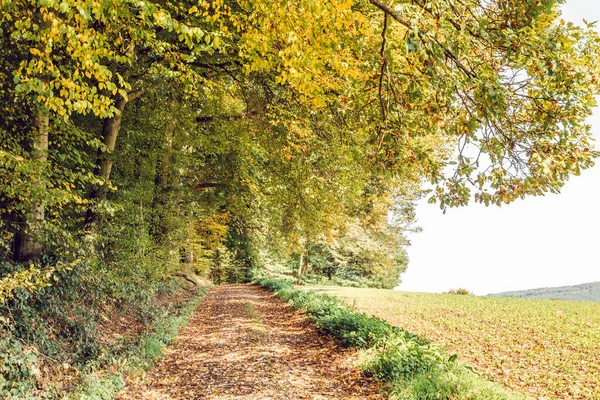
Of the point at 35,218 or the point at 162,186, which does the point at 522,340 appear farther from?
the point at 162,186

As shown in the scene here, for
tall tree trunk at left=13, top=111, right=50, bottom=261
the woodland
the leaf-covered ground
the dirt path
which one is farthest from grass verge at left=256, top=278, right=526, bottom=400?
tall tree trunk at left=13, top=111, right=50, bottom=261

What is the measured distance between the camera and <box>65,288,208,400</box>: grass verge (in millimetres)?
5303

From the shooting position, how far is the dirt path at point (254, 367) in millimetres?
6012

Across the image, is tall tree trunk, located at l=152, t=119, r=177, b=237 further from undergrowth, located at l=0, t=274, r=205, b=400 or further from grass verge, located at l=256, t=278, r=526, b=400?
grass verge, located at l=256, t=278, r=526, b=400

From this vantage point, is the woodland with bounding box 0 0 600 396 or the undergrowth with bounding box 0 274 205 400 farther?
the undergrowth with bounding box 0 274 205 400

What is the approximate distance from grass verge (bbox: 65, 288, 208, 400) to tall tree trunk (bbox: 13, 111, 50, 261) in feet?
8.22

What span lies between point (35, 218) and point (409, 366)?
6545 millimetres

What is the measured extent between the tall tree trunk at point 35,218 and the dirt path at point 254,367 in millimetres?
3033

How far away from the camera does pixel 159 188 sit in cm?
1441

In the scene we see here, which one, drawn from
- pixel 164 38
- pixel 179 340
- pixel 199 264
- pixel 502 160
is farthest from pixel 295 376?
pixel 199 264

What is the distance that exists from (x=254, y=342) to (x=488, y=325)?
8420 millimetres

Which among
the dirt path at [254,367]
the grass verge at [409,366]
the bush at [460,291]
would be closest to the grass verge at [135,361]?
the dirt path at [254,367]

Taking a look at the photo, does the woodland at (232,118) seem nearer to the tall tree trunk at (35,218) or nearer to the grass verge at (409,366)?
the tall tree trunk at (35,218)

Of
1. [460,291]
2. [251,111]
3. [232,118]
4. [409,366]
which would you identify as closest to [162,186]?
[232,118]
